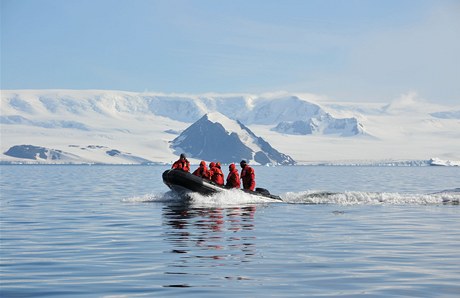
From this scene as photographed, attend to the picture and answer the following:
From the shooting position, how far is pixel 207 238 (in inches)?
738

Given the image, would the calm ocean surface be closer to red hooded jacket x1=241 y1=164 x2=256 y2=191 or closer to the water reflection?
the water reflection

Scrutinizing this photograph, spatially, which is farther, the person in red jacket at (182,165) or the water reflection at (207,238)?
the person in red jacket at (182,165)

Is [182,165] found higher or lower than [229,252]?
higher

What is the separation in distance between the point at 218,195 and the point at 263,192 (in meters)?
2.72

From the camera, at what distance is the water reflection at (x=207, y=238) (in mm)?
14227

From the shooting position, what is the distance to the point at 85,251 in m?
16.2

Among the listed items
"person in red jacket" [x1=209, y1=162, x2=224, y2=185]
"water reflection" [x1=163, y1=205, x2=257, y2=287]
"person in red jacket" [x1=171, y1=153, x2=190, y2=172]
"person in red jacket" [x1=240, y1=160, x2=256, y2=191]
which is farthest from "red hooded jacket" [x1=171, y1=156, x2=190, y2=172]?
"water reflection" [x1=163, y1=205, x2=257, y2=287]

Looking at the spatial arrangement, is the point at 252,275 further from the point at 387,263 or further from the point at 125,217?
the point at 125,217

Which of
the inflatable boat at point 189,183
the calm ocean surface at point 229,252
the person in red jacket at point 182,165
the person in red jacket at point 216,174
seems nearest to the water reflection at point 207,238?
the calm ocean surface at point 229,252

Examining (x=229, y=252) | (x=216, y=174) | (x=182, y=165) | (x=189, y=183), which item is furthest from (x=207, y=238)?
(x=216, y=174)

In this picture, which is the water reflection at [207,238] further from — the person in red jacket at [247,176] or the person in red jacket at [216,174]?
the person in red jacket at [247,176]

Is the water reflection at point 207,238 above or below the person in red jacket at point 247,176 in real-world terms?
below

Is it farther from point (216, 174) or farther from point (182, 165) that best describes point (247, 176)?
point (182, 165)

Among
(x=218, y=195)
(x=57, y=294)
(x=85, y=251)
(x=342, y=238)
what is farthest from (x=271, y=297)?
(x=218, y=195)
